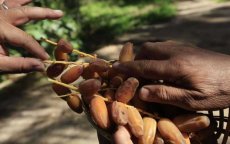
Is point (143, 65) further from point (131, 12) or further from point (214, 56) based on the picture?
point (131, 12)

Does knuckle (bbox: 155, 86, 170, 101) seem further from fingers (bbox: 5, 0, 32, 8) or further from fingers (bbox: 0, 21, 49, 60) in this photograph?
fingers (bbox: 5, 0, 32, 8)

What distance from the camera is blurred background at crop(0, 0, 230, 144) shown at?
362 centimetres

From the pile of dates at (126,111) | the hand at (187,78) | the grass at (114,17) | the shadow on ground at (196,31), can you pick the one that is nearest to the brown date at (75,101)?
the pile of dates at (126,111)

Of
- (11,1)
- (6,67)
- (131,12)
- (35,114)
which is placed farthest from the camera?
(131,12)

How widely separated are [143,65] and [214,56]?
0.25 meters

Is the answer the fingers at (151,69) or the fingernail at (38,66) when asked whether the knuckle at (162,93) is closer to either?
the fingers at (151,69)

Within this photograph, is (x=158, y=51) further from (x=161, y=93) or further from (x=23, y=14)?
(x=23, y=14)

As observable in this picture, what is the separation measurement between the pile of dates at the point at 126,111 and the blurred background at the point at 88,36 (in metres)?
1.62

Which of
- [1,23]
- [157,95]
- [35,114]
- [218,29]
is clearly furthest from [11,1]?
[218,29]

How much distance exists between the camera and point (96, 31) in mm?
6379

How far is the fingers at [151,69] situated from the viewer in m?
1.50

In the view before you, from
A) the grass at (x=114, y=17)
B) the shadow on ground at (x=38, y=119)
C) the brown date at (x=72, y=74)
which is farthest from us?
the grass at (x=114, y=17)

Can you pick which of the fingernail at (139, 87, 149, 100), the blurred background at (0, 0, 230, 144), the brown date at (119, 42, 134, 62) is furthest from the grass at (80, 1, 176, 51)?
the fingernail at (139, 87, 149, 100)

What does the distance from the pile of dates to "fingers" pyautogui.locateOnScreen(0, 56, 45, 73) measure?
143mm
